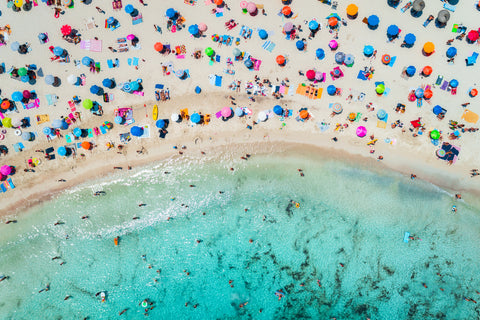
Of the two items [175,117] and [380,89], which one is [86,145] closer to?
[175,117]

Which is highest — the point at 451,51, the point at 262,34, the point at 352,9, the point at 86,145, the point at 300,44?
the point at 352,9

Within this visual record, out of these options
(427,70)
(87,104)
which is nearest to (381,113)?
(427,70)

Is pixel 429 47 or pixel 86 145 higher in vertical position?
pixel 429 47

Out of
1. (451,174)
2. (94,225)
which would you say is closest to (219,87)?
(94,225)

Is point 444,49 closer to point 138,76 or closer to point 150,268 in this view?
point 138,76

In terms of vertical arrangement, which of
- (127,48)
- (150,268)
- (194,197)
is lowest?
(150,268)

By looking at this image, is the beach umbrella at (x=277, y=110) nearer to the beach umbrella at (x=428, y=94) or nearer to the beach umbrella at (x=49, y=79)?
the beach umbrella at (x=428, y=94)

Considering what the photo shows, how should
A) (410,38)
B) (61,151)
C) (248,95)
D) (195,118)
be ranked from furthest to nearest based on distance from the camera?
(248,95), (61,151), (195,118), (410,38)
